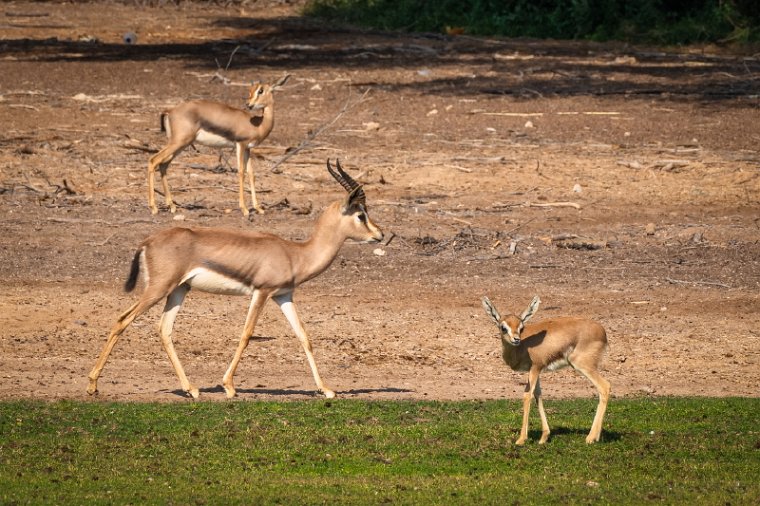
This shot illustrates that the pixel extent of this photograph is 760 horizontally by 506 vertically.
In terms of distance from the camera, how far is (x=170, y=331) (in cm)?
1152

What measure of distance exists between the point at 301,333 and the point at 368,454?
226 cm

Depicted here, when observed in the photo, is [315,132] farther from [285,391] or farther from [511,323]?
[511,323]

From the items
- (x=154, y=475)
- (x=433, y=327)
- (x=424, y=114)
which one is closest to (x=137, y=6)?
(x=424, y=114)

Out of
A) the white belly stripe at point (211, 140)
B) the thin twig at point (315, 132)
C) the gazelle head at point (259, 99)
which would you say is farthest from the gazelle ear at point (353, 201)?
the thin twig at point (315, 132)

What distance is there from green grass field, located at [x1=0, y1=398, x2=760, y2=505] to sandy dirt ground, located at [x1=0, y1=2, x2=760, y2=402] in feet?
3.16

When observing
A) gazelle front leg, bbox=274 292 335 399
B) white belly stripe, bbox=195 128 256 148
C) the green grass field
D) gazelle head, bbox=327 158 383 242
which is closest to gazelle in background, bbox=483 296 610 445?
the green grass field

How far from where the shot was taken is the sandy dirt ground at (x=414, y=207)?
1305 cm

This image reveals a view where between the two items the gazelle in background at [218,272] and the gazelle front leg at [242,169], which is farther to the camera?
the gazelle front leg at [242,169]

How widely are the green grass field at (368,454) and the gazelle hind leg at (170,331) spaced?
0.46 m

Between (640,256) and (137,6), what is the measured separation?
2483 centimetres

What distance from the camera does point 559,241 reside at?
1706cm

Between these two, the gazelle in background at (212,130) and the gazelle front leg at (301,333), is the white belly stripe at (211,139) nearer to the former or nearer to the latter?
the gazelle in background at (212,130)

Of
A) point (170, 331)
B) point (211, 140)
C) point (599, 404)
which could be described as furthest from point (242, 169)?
point (599, 404)

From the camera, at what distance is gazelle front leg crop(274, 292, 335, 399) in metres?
11.5
